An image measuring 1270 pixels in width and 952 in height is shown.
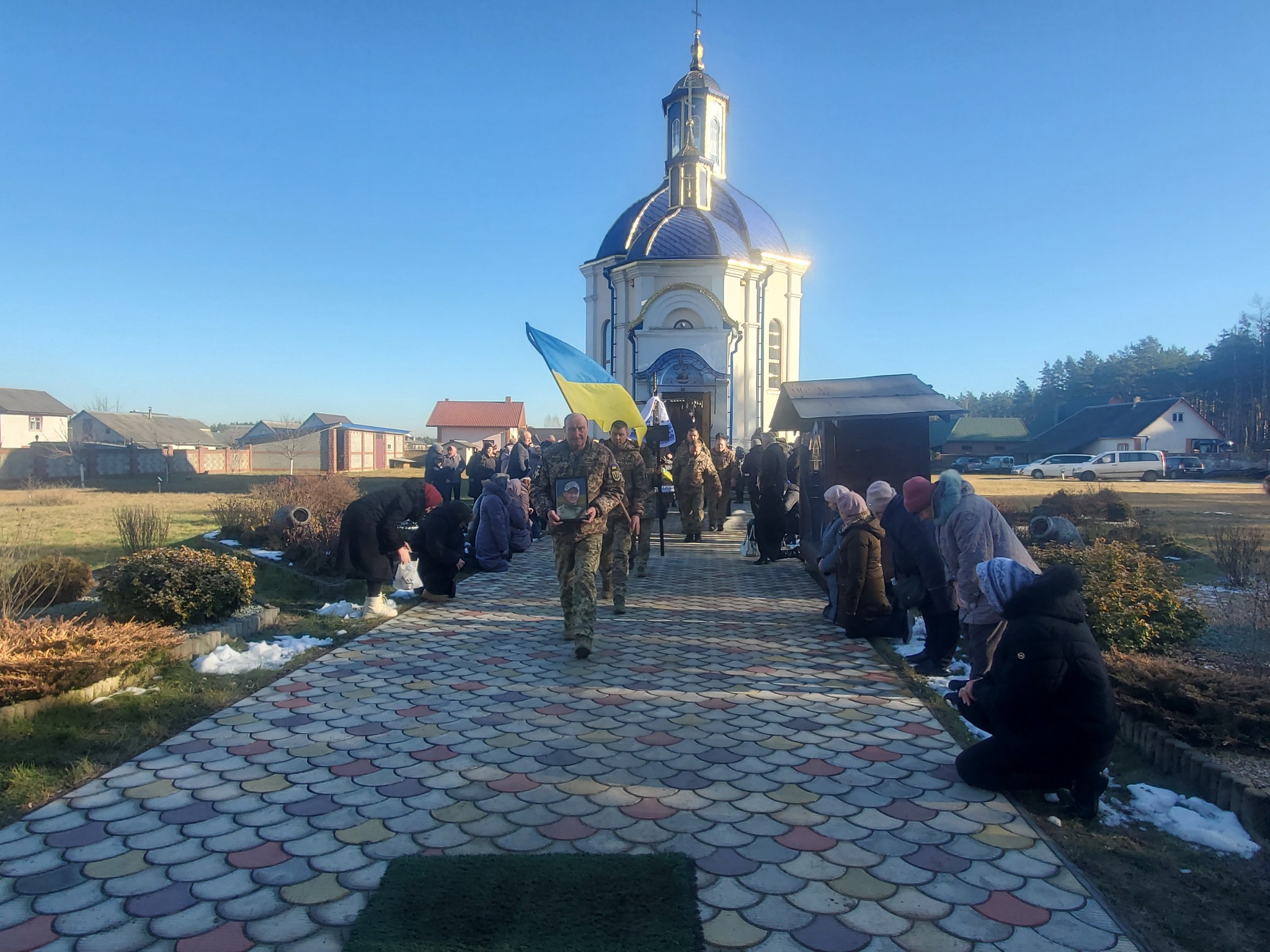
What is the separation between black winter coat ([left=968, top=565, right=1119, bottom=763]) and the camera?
379cm

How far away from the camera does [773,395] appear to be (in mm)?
30406

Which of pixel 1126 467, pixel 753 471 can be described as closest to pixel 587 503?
pixel 753 471

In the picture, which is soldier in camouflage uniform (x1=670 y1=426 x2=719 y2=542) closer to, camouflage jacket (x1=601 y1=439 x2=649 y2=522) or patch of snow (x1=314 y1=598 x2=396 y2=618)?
camouflage jacket (x1=601 y1=439 x2=649 y2=522)

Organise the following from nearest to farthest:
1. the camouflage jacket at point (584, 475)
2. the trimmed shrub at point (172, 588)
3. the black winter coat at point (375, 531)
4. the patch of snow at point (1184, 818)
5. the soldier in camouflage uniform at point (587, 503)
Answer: the patch of snow at point (1184, 818)
the trimmed shrub at point (172, 588)
the soldier in camouflage uniform at point (587, 503)
the camouflage jacket at point (584, 475)
the black winter coat at point (375, 531)

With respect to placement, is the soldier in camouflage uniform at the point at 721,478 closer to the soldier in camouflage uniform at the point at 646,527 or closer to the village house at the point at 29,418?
the soldier in camouflage uniform at the point at 646,527

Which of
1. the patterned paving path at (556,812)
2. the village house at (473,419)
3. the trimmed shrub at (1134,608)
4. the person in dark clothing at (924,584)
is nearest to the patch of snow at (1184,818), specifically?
the patterned paving path at (556,812)

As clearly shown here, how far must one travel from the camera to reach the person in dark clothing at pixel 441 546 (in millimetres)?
8852

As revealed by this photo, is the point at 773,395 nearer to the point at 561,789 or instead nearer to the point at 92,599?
the point at 92,599

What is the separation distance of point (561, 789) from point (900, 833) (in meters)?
1.63

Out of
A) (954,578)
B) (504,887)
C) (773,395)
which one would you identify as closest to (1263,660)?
(954,578)

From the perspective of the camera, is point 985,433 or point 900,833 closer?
point 900,833

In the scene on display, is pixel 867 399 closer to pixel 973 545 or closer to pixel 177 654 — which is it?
pixel 973 545

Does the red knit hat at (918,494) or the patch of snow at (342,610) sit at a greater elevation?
the red knit hat at (918,494)

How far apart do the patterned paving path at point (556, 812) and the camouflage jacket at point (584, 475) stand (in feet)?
4.64
